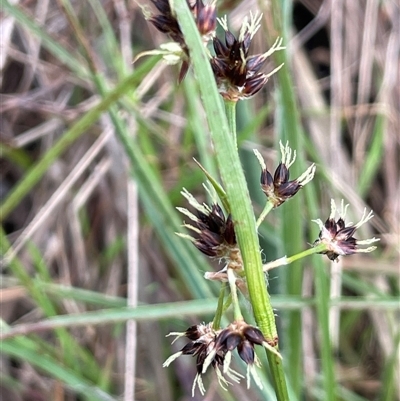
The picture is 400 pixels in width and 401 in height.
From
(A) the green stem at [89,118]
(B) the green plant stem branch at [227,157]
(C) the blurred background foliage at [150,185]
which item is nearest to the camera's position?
(B) the green plant stem branch at [227,157]

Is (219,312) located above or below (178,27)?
below

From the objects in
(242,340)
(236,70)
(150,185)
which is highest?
(150,185)

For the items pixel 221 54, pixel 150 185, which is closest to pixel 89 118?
pixel 150 185

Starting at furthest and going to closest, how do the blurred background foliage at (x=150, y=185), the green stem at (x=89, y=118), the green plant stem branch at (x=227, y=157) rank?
the blurred background foliage at (x=150, y=185), the green stem at (x=89, y=118), the green plant stem branch at (x=227, y=157)

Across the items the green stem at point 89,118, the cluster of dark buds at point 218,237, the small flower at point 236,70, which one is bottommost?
the cluster of dark buds at point 218,237

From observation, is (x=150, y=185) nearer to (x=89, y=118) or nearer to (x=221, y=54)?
(x=89, y=118)

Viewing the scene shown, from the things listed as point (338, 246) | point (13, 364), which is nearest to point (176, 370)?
point (13, 364)

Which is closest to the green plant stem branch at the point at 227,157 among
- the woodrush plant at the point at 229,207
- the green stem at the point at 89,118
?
the woodrush plant at the point at 229,207

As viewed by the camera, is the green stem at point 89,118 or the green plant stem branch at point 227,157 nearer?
the green plant stem branch at point 227,157

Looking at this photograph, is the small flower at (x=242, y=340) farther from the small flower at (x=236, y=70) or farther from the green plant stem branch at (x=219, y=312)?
the small flower at (x=236, y=70)
